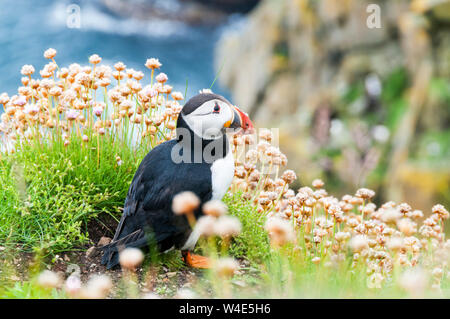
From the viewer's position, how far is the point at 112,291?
2.60 meters

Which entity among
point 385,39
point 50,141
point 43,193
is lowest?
point 43,193

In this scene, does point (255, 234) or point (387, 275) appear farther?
point (255, 234)

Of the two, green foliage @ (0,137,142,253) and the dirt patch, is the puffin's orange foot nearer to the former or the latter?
the dirt patch

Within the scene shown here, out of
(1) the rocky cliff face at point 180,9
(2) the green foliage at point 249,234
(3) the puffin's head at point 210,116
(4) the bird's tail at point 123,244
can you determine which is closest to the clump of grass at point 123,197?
(2) the green foliage at point 249,234

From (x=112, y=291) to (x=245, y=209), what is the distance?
3.32ft

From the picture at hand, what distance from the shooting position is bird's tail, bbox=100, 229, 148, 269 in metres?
2.55

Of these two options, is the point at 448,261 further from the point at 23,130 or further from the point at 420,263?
the point at 23,130

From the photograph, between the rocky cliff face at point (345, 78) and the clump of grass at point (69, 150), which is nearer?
the clump of grass at point (69, 150)

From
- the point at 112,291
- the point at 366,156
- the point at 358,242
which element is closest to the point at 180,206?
the point at 358,242

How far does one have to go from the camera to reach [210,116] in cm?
258

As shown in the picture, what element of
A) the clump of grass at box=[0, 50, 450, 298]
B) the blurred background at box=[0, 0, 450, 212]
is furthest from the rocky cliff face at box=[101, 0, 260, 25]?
the clump of grass at box=[0, 50, 450, 298]

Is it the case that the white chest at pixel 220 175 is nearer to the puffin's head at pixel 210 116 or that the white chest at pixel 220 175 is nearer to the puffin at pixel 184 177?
the puffin at pixel 184 177

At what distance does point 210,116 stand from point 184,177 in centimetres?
35

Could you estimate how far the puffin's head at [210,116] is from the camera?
2.58 m
